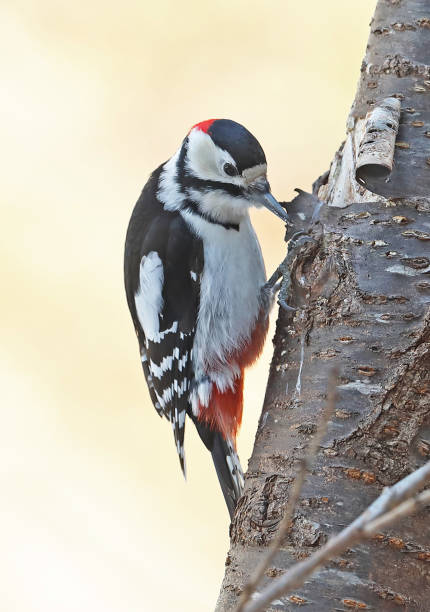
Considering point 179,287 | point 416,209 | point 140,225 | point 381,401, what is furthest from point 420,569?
point 140,225

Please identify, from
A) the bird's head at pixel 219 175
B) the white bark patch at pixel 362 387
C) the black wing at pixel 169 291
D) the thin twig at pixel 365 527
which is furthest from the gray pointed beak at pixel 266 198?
the thin twig at pixel 365 527

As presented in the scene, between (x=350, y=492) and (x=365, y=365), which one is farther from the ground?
(x=365, y=365)

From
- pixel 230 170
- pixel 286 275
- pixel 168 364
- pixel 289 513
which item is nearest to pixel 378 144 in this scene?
pixel 286 275

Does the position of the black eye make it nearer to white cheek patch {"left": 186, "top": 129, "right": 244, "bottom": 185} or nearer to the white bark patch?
white cheek patch {"left": 186, "top": 129, "right": 244, "bottom": 185}

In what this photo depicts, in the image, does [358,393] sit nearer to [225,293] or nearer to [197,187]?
[225,293]

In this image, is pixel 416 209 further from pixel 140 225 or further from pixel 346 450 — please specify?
pixel 140 225

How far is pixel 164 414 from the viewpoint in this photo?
8.99 ft

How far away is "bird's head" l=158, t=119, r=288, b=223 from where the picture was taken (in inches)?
92.7

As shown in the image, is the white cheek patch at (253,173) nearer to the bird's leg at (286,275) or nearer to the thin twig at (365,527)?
the bird's leg at (286,275)

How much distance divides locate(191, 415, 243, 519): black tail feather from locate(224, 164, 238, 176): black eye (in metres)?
0.79

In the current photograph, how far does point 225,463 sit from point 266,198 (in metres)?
0.83

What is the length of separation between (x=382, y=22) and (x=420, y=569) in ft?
4.61

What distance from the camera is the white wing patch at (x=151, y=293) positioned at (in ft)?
8.39

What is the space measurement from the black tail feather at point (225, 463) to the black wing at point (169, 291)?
0.09 metres
